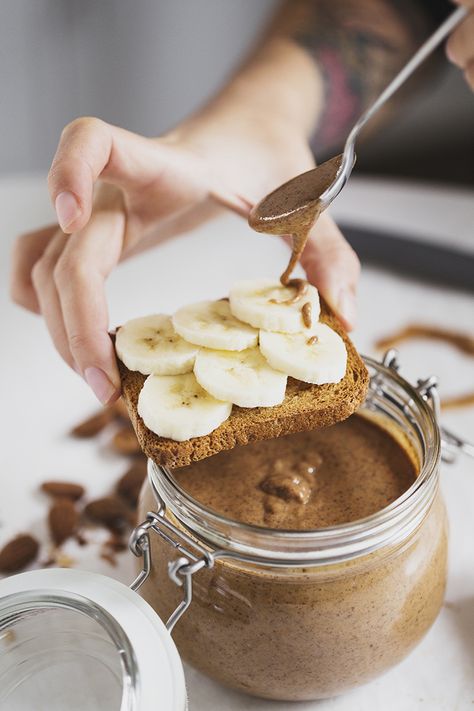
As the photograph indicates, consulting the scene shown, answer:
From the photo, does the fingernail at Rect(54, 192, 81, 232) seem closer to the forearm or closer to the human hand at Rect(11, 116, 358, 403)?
the human hand at Rect(11, 116, 358, 403)

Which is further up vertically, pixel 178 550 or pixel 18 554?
pixel 178 550

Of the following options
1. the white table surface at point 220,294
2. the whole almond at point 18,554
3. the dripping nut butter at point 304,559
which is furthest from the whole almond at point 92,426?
the dripping nut butter at point 304,559

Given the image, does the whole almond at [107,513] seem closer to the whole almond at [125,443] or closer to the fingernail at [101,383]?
the whole almond at [125,443]

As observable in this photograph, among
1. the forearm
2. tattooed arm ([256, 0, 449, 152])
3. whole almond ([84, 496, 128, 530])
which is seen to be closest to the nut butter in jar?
whole almond ([84, 496, 128, 530])

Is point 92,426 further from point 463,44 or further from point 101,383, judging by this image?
point 463,44

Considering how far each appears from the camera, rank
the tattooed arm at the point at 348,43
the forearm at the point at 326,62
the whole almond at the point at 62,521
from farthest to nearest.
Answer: the tattooed arm at the point at 348,43 < the forearm at the point at 326,62 < the whole almond at the point at 62,521

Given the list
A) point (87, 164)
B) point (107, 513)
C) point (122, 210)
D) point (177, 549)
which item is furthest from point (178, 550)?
point (122, 210)
